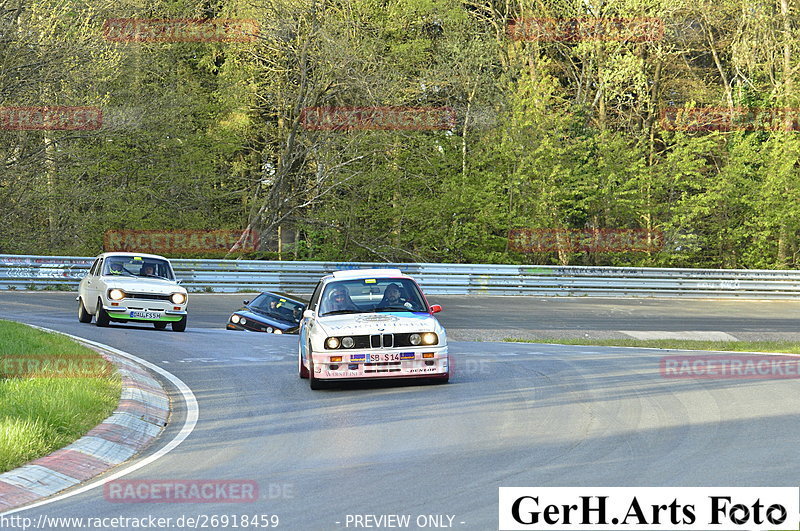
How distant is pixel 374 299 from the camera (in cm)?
1392

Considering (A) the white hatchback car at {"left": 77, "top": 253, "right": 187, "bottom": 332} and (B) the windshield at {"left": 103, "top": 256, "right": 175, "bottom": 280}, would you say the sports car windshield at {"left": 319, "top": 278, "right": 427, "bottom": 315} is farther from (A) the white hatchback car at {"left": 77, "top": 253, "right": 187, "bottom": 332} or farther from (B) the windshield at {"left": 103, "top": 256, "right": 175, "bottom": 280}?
(B) the windshield at {"left": 103, "top": 256, "right": 175, "bottom": 280}

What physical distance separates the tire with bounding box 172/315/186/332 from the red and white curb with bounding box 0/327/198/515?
25.9ft

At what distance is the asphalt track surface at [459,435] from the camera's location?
7254 millimetres

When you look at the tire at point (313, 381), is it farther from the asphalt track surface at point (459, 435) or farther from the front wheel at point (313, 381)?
the asphalt track surface at point (459, 435)

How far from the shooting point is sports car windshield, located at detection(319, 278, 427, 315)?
44.1 ft

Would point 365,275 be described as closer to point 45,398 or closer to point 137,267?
point 45,398

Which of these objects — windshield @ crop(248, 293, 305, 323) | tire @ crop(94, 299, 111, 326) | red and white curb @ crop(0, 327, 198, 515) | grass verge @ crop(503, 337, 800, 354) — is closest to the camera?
red and white curb @ crop(0, 327, 198, 515)

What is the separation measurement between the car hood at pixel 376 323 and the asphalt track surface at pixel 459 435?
0.77 meters

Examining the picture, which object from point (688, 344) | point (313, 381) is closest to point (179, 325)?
point (313, 381)

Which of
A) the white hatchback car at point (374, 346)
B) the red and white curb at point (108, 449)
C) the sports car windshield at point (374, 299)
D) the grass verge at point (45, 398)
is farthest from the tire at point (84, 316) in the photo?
the white hatchback car at point (374, 346)

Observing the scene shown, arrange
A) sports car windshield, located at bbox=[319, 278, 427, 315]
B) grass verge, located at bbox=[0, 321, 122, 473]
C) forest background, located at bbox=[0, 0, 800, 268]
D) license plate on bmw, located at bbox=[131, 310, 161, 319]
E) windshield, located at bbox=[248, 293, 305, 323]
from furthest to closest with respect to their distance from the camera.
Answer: forest background, located at bbox=[0, 0, 800, 268]
windshield, located at bbox=[248, 293, 305, 323]
license plate on bmw, located at bbox=[131, 310, 161, 319]
sports car windshield, located at bbox=[319, 278, 427, 315]
grass verge, located at bbox=[0, 321, 122, 473]

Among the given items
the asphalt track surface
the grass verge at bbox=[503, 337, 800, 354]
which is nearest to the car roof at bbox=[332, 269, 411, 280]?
the asphalt track surface

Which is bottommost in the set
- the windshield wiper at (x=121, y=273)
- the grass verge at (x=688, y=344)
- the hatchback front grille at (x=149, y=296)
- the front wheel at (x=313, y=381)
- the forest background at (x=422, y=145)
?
the grass verge at (x=688, y=344)

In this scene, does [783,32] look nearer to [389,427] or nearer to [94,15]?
[94,15]
